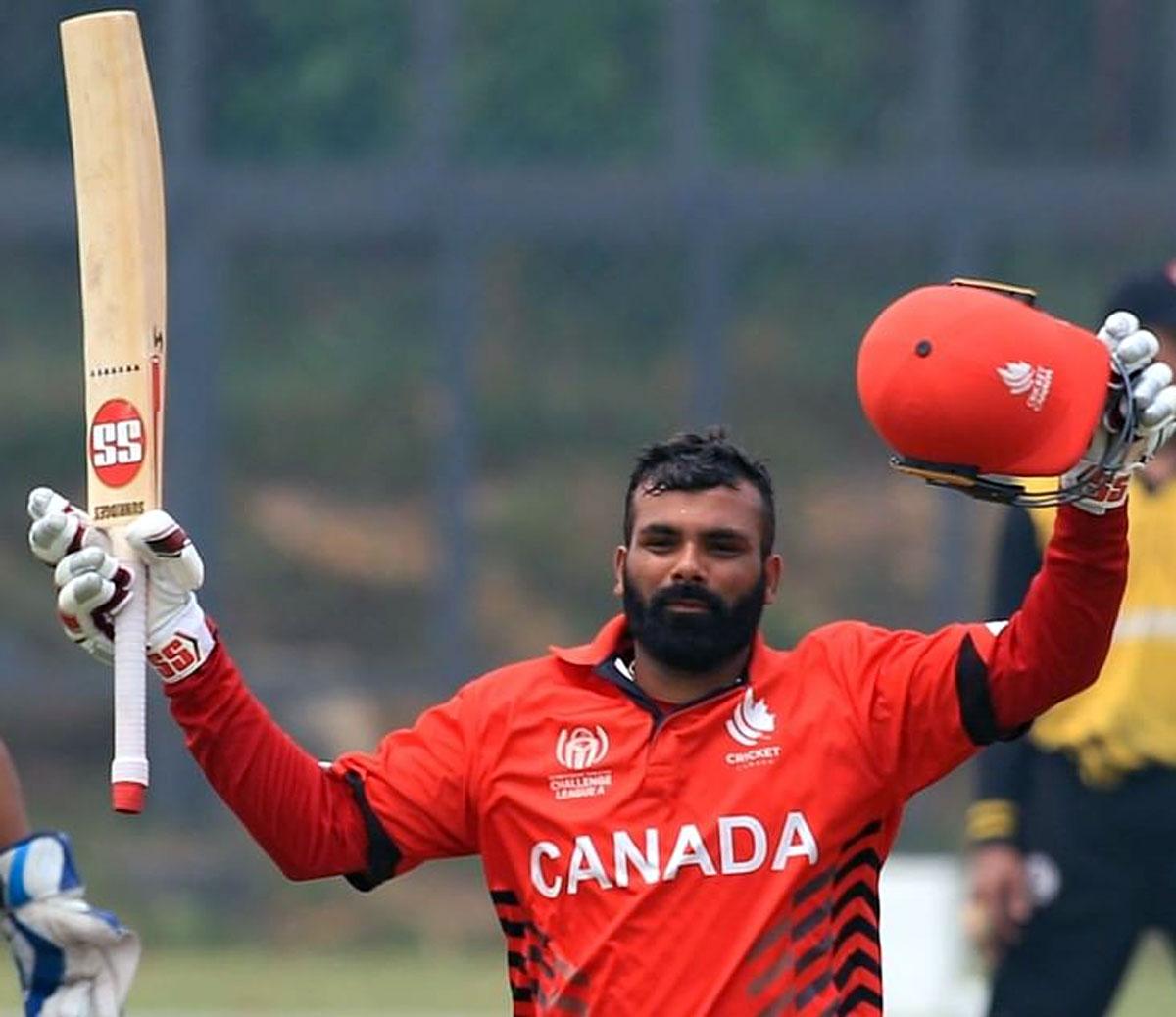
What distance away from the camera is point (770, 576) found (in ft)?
15.8

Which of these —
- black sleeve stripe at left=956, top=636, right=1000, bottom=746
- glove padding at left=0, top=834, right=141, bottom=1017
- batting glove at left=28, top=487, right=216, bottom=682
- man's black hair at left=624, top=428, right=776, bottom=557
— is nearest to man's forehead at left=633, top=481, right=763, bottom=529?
man's black hair at left=624, top=428, right=776, bottom=557

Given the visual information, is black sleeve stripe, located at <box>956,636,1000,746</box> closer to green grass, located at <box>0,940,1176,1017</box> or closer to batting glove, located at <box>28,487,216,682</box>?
batting glove, located at <box>28,487,216,682</box>

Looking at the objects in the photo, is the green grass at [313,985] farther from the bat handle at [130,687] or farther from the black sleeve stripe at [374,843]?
the bat handle at [130,687]

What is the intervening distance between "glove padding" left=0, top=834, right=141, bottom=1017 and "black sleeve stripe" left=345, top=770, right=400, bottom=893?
0.37 meters

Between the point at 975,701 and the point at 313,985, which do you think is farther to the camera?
the point at 313,985

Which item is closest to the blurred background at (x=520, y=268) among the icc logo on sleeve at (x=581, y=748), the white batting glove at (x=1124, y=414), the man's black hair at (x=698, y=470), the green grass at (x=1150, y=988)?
the green grass at (x=1150, y=988)

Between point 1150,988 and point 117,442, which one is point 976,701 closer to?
point 117,442

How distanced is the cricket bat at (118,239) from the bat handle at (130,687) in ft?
0.77

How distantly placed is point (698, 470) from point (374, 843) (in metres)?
0.71

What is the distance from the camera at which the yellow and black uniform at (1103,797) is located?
634 centimetres

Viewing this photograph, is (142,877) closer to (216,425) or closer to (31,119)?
(216,425)

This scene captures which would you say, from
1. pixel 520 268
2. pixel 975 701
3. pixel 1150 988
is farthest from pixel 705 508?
pixel 520 268

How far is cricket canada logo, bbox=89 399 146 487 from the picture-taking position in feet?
15.7

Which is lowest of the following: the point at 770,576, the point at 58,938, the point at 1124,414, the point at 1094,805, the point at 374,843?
the point at 1094,805
